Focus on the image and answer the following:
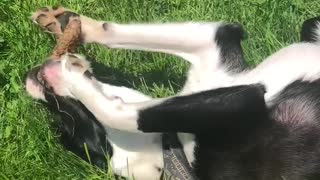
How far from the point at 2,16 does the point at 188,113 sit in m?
1.49

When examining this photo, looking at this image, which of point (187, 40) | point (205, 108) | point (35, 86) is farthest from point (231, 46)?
point (35, 86)

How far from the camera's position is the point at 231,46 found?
3.46 m

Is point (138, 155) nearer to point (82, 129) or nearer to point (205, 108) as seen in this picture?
point (82, 129)

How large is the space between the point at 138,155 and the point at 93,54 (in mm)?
805

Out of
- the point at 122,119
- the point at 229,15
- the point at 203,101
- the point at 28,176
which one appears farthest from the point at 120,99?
the point at 229,15

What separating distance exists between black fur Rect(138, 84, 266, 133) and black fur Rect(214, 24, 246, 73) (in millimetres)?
347

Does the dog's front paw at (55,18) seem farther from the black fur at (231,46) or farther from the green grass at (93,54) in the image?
the black fur at (231,46)

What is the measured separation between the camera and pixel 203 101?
3.05m

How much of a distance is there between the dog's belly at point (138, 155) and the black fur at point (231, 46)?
1.40 ft

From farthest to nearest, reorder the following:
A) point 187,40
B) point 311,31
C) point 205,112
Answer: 1. point 311,31
2. point 187,40
3. point 205,112

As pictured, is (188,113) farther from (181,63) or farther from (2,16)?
(2,16)

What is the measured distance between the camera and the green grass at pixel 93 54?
3.53 metres

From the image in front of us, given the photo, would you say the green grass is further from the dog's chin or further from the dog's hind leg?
the dog's hind leg

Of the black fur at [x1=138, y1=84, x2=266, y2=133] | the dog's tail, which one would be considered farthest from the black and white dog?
the dog's tail
